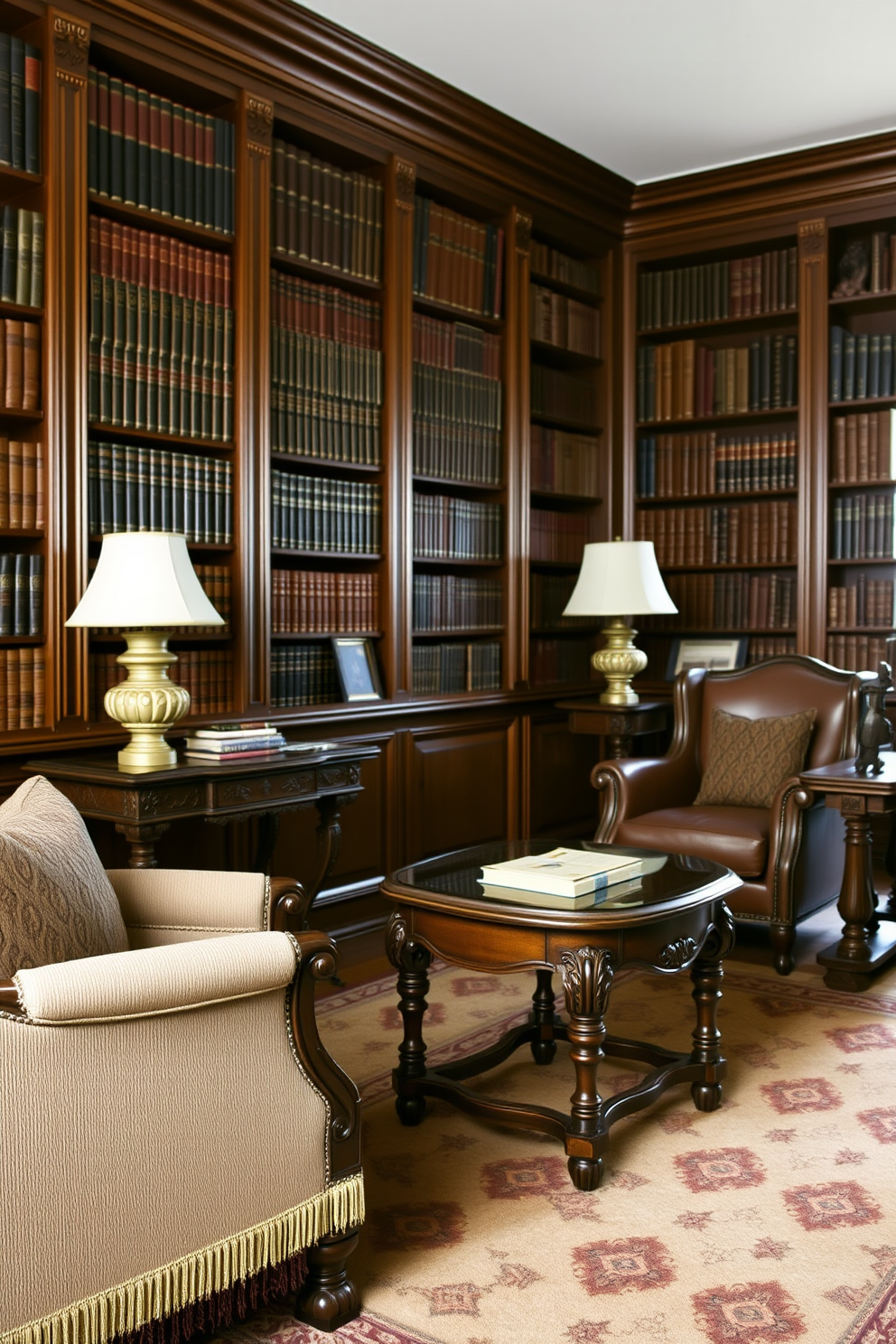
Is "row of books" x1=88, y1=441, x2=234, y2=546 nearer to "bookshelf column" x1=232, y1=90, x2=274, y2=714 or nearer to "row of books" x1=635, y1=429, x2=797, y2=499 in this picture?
"bookshelf column" x1=232, y1=90, x2=274, y2=714

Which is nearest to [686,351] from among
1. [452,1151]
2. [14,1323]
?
[452,1151]

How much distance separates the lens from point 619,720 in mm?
5371

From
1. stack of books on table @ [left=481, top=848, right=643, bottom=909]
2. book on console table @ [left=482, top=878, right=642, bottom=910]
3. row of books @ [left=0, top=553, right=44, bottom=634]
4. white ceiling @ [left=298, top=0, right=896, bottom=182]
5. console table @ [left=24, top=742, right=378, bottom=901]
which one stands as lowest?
book on console table @ [left=482, top=878, right=642, bottom=910]

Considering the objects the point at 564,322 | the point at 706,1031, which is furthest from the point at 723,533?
the point at 706,1031

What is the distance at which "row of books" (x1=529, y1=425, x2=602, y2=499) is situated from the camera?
225 inches

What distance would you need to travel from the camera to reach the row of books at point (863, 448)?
554cm

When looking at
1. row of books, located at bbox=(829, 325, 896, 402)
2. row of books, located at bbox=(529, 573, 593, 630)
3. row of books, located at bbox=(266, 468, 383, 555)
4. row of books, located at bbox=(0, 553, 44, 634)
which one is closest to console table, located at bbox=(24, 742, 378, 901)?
→ row of books, located at bbox=(0, 553, 44, 634)

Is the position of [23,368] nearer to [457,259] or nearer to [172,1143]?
[457,259]

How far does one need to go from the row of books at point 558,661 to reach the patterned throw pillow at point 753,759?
3.86 ft

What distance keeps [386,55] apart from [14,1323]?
418 cm

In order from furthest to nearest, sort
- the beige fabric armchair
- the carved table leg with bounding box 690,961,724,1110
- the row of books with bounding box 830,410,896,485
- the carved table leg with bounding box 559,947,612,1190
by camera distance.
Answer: the row of books with bounding box 830,410,896,485, the carved table leg with bounding box 690,961,724,1110, the carved table leg with bounding box 559,947,612,1190, the beige fabric armchair

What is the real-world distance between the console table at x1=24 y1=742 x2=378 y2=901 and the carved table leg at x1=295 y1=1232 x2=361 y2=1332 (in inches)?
53.5

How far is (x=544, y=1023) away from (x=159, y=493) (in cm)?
195

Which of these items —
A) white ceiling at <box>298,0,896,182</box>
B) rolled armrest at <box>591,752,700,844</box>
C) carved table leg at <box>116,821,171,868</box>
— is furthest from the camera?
rolled armrest at <box>591,752,700,844</box>
